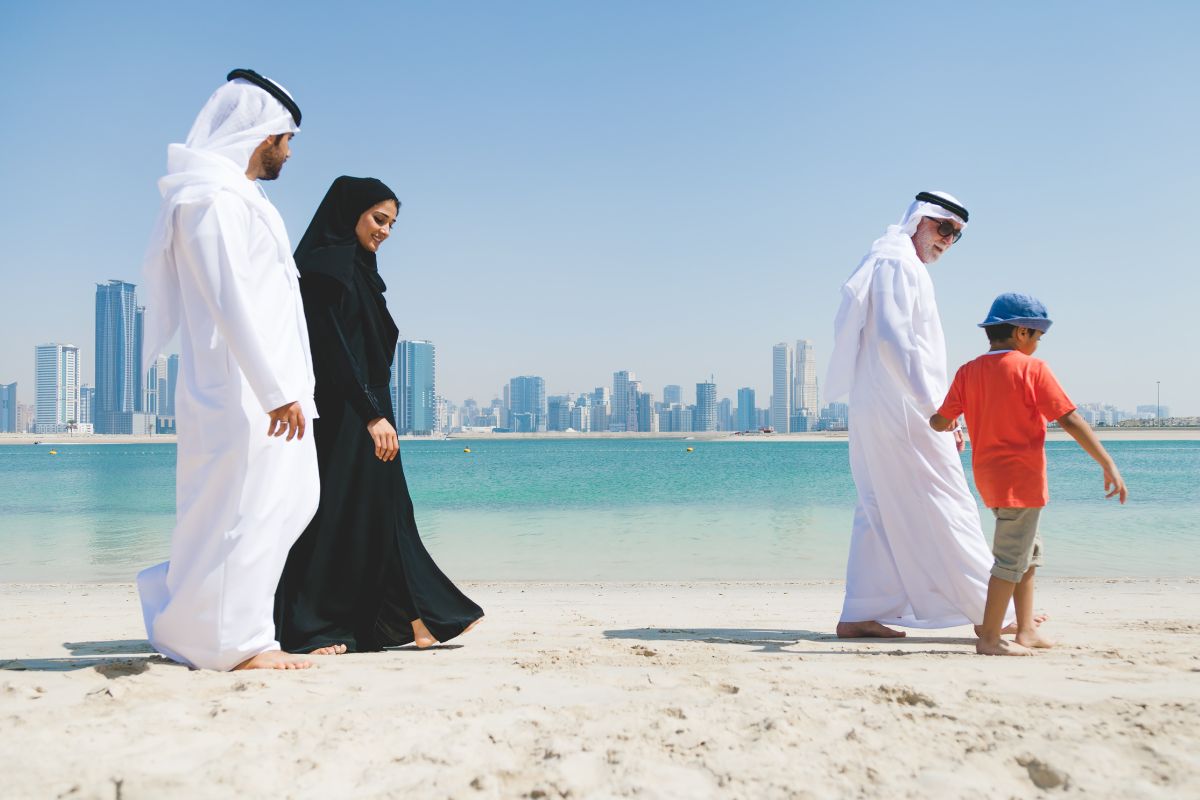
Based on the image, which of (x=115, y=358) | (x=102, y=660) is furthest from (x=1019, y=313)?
(x=115, y=358)

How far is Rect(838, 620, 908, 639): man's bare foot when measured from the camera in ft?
12.9

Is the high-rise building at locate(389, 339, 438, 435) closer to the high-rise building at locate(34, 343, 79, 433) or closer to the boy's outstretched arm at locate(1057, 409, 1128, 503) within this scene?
the high-rise building at locate(34, 343, 79, 433)

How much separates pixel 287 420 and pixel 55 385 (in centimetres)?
22067

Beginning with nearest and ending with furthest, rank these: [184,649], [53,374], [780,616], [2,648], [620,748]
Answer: [620,748]
[184,649]
[2,648]
[780,616]
[53,374]

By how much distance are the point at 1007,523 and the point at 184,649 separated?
3.04 metres

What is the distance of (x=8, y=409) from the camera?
631 ft

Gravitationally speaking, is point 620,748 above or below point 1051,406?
below

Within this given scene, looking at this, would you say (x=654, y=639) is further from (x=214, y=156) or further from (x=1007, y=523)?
(x=214, y=156)

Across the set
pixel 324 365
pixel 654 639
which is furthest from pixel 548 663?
pixel 324 365

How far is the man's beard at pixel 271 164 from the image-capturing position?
3219 millimetres

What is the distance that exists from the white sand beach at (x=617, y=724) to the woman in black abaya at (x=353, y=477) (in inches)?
8.4

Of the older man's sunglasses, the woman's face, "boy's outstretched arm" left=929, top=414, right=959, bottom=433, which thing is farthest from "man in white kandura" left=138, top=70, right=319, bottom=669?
the older man's sunglasses

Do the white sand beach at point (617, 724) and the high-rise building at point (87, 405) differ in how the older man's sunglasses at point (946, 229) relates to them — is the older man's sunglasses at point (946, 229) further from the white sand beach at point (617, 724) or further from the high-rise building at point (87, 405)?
the high-rise building at point (87, 405)

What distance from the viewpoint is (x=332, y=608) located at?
344 centimetres
